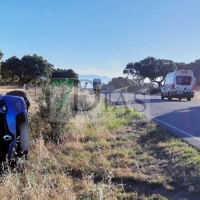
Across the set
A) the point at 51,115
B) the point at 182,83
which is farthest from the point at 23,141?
the point at 182,83

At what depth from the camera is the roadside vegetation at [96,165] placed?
11.1 ft

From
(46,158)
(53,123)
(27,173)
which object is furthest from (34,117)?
(27,173)

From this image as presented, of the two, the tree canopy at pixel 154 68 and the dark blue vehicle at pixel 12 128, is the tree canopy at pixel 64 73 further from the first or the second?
the dark blue vehicle at pixel 12 128

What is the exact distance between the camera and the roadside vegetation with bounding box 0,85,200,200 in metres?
3.37

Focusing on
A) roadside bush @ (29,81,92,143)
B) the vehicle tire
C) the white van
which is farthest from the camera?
the white van

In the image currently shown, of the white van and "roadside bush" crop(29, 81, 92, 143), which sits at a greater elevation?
the white van

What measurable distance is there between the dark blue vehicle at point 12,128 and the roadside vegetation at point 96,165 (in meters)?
0.20

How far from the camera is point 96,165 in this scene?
4535 millimetres

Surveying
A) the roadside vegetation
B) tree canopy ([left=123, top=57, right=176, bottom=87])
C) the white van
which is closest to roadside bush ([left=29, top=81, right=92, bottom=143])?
the roadside vegetation

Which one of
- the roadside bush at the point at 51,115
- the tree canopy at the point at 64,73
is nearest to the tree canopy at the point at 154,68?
the tree canopy at the point at 64,73

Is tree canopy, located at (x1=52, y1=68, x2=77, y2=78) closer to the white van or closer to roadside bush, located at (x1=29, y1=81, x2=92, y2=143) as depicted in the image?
the white van

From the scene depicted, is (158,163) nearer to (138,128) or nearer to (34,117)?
(34,117)

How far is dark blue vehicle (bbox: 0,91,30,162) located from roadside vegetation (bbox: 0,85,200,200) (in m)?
0.20

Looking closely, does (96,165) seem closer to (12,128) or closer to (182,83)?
(12,128)
